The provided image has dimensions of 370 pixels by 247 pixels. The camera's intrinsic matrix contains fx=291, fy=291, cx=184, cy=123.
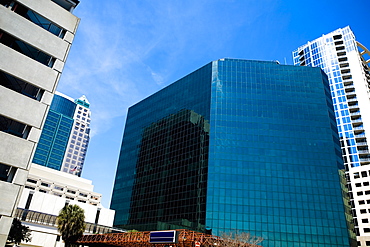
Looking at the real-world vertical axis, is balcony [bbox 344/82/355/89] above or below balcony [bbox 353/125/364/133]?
above

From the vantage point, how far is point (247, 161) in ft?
247

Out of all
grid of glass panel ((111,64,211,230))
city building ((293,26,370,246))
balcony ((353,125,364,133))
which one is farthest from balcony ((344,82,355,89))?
grid of glass panel ((111,64,211,230))

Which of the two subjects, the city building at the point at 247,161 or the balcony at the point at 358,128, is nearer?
the city building at the point at 247,161

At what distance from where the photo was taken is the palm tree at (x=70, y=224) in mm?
51312

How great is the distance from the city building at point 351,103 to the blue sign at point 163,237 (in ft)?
306

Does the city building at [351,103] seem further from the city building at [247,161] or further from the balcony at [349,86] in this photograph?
the city building at [247,161]

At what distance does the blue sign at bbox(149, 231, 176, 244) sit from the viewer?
40312mm

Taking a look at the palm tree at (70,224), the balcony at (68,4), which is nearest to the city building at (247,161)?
the palm tree at (70,224)

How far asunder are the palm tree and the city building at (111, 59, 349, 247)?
2832 cm

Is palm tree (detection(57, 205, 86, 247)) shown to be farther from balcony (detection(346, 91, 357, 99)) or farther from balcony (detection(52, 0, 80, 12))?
balcony (detection(346, 91, 357, 99))

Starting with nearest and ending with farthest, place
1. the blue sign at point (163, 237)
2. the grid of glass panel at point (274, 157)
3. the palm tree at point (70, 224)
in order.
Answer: the blue sign at point (163, 237), the palm tree at point (70, 224), the grid of glass panel at point (274, 157)

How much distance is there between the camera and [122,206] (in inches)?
3890

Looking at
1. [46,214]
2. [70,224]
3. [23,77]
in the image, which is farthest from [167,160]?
[23,77]

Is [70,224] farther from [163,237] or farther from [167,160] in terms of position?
[167,160]
